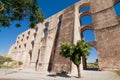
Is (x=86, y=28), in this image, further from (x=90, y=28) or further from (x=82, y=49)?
(x=82, y=49)

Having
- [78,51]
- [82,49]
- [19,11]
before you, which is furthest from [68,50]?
[19,11]

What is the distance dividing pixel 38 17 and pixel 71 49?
621 cm

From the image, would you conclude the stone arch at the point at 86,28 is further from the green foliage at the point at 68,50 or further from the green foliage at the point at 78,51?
the green foliage at the point at 68,50

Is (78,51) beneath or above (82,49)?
beneath

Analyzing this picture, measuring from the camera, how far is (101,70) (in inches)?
763

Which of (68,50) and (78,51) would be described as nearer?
(78,51)

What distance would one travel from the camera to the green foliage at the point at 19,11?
1267cm

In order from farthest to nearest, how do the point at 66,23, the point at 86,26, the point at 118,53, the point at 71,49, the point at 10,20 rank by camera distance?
the point at 66,23 → the point at 86,26 → the point at 118,53 → the point at 71,49 → the point at 10,20

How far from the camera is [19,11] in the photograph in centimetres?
1384

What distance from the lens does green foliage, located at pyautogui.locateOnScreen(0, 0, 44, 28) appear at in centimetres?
1267

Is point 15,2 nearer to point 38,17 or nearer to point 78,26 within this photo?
point 38,17

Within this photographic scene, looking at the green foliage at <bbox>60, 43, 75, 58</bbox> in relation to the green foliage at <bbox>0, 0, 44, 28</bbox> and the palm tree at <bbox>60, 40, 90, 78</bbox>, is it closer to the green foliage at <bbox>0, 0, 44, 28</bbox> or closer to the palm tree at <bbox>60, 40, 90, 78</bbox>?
the palm tree at <bbox>60, 40, 90, 78</bbox>

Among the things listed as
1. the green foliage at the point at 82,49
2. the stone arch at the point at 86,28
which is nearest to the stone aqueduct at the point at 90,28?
the stone arch at the point at 86,28

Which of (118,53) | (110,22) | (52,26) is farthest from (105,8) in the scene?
(52,26)
